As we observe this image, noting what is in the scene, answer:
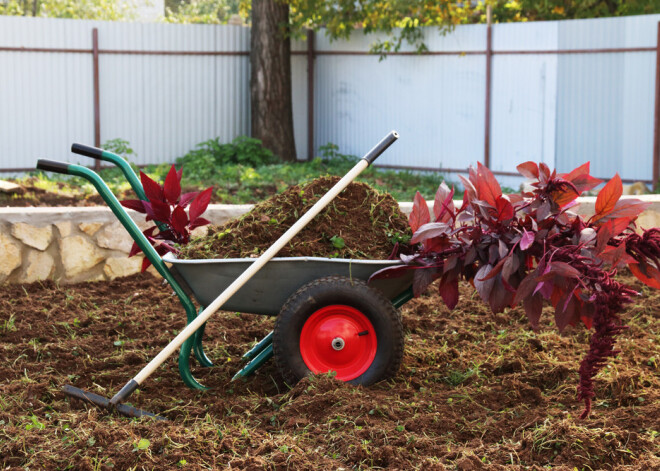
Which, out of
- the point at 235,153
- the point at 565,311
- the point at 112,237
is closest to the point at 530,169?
the point at 565,311

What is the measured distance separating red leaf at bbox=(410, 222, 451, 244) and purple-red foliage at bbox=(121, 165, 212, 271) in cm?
93

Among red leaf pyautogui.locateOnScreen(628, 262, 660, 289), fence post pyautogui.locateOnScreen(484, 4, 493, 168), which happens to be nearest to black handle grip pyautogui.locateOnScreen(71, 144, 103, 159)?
red leaf pyautogui.locateOnScreen(628, 262, 660, 289)

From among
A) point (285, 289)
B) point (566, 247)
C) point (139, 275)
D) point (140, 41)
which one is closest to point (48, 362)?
point (285, 289)

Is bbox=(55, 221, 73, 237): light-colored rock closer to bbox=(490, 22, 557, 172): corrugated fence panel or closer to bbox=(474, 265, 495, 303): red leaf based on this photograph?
bbox=(474, 265, 495, 303): red leaf

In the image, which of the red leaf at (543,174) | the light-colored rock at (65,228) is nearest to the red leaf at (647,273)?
the red leaf at (543,174)

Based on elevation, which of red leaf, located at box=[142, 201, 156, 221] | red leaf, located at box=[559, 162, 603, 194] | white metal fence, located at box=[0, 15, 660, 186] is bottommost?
red leaf, located at box=[142, 201, 156, 221]

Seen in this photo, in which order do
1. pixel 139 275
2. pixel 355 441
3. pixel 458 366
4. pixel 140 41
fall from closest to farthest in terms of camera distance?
pixel 355 441 < pixel 458 366 < pixel 139 275 < pixel 140 41

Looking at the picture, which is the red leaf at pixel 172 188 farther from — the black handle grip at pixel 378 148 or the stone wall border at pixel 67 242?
the stone wall border at pixel 67 242

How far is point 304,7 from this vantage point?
11.0 m

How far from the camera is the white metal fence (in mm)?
9391

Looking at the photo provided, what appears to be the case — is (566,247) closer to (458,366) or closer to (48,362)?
(458,366)

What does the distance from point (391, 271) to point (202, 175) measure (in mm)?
6519

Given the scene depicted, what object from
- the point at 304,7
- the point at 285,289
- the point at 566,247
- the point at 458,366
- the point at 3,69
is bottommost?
the point at 458,366

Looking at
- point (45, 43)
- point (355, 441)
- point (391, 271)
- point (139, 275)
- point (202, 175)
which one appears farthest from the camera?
point (45, 43)
